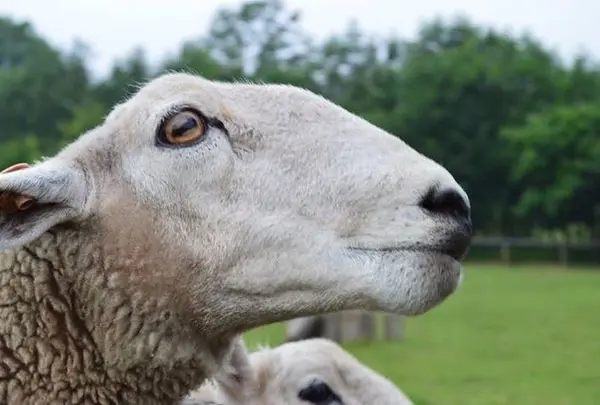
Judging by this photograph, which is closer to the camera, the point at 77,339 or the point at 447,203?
the point at 447,203

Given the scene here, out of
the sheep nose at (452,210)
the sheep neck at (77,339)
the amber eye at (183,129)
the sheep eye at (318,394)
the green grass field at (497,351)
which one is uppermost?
the amber eye at (183,129)

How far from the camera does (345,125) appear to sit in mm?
3480

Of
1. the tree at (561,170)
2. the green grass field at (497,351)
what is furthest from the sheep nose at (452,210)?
the tree at (561,170)

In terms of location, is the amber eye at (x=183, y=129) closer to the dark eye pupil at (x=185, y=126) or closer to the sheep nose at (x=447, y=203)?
the dark eye pupil at (x=185, y=126)

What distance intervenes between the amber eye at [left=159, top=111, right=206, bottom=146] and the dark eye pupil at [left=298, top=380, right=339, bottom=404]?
2.42 m

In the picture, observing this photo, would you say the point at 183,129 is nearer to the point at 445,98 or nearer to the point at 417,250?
the point at 417,250

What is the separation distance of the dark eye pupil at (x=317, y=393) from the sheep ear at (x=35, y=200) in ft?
8.05

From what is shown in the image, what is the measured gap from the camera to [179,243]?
135 inches

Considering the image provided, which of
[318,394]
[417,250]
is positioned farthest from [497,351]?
[417,250]

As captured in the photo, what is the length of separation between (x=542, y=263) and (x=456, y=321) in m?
24.3

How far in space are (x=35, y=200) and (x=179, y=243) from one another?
482 millimetres

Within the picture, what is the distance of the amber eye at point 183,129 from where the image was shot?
11.4 ft

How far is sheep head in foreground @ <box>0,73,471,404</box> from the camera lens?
3.33 metres

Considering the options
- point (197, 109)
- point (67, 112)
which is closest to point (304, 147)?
point (197, 109)
